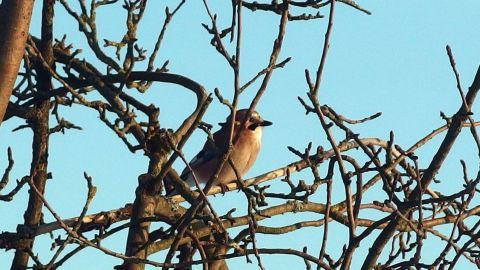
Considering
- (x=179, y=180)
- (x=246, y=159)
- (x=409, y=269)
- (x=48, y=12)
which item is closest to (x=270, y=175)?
(x=179, y=180)

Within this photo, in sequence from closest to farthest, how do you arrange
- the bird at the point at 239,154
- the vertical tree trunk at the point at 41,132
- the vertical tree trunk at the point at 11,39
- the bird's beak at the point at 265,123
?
1. the vertical tree trunk at the point at 11,39
2. the vertical tree trunk at the point at 41,132
3. the bird at the point at 239,154
4. the bird's beak at the point at 265,123

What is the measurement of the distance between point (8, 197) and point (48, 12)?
4.16 ft

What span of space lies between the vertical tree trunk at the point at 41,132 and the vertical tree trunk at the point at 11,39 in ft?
5.27

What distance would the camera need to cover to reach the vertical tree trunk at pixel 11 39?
4.05 metres

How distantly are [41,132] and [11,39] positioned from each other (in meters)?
1.81

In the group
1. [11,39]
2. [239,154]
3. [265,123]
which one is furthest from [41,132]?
[265,123]

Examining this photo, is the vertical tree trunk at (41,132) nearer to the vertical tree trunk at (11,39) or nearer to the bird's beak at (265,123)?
the vertical tree trunk at (11,39)

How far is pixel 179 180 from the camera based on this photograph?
549 cm

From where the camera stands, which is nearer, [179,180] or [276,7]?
[276,7]

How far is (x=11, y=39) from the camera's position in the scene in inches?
161

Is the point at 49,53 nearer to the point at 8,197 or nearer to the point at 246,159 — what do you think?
the point at 8,197

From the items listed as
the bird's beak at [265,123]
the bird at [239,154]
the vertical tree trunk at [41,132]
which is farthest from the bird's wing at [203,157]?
the vertical tree trunk at [41,132]

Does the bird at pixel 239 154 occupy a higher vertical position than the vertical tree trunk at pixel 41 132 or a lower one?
higher

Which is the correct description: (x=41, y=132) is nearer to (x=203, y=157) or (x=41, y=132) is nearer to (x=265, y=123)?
(x=203, y=157)
